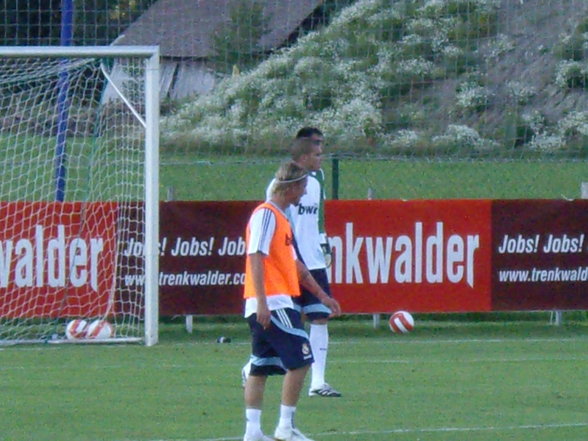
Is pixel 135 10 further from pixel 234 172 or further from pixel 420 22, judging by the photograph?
pixel 234 172

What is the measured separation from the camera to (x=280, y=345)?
309 inches

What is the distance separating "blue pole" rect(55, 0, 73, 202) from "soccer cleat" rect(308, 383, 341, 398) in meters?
5.09

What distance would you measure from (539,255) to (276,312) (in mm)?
7190

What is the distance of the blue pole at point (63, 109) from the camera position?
551 inches

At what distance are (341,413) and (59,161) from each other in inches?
241

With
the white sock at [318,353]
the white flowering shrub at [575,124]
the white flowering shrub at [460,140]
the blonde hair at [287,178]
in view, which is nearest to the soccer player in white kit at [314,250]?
the white sock at [318,353]

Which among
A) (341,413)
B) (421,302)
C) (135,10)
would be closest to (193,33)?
(135,10)

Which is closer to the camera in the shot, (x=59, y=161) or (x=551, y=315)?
(x=59, y=161)

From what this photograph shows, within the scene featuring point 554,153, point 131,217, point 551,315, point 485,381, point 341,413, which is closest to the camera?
point 341,413

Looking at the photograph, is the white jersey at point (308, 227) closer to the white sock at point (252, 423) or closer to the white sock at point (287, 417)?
the white sock at point (287, 417)

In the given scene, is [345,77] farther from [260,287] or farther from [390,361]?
[260,287]

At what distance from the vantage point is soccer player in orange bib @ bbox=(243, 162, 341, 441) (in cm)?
778

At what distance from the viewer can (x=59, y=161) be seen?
14242 mm

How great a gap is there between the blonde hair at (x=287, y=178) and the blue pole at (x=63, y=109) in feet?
21.3
